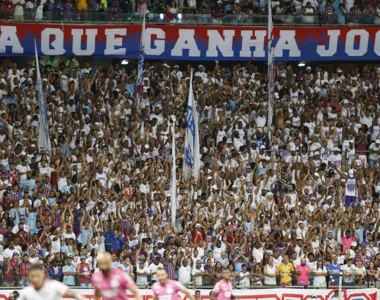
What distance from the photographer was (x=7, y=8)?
32.4 meters

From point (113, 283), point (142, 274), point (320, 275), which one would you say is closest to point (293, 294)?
point (320, 275)

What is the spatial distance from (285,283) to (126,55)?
11.3 m

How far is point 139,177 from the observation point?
27.7 meters

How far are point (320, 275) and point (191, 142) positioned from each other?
16.0 feet

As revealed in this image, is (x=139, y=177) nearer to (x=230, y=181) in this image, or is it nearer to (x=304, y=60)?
(x=230, y=181)

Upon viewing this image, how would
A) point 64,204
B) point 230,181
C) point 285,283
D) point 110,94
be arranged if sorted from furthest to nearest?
1. point 110,94
2. point 230,181
3. point 64,204
4. point 285,283

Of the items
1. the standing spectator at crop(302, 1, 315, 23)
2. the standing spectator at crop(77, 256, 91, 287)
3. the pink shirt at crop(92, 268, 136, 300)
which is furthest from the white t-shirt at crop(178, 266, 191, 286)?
the standing spectator at crop(302, 1, 315, 23)

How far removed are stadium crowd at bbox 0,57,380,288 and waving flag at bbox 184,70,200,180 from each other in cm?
35

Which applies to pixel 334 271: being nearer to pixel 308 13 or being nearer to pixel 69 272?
pixel 69 272

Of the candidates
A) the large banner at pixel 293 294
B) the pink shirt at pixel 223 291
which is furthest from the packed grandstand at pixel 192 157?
the pink shirt at pixel 223 291

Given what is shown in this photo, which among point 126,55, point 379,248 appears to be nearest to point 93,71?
point 126,55

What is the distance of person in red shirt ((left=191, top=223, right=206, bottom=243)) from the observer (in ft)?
85.0

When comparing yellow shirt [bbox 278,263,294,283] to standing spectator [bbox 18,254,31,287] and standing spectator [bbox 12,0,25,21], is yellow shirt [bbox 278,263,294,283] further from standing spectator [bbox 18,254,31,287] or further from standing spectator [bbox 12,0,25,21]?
standing spectator [bbox 12,0,25,21]

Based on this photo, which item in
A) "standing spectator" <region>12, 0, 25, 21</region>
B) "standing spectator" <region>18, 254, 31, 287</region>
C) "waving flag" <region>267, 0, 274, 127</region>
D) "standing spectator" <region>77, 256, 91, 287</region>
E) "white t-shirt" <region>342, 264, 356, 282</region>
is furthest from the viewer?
"standing spectator" <region>12, 0, 25, 21</region>
